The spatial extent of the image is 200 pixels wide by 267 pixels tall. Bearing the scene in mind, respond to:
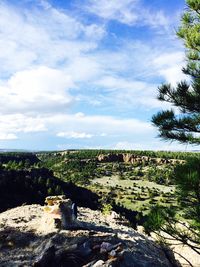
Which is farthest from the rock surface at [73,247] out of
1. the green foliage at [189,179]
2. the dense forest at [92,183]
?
the green foliage at [189,179]

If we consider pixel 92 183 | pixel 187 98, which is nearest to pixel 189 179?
pixel 187 98

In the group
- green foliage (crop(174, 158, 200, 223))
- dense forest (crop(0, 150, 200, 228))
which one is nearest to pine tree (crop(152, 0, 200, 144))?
green foliage (crop(174, 158, 200, 223))

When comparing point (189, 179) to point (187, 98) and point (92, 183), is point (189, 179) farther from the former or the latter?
point (92, 183)

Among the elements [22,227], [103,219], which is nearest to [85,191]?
[103,219]

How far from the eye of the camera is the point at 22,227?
21.2m

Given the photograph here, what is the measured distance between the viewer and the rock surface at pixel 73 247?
16922 mm

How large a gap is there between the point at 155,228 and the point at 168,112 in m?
4.67

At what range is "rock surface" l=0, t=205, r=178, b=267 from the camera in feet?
55.5

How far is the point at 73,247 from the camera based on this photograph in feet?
58.5

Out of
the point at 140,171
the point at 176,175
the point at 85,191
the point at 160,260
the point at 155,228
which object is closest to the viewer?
the point at 176,175

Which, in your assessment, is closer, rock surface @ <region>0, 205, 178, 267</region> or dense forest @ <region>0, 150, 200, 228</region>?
rock surface @ <region>0, 205, 178, 267</region>

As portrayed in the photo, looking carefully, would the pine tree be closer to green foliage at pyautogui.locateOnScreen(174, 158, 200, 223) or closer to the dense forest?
green foliage at pyautogui.locateOnScreen(174, 158, 200, 223)

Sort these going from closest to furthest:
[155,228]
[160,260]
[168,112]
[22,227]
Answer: [155,228], [168,112], [160,260], [22,227]

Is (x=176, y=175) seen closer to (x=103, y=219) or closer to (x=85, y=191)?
(x=103, y=219)
